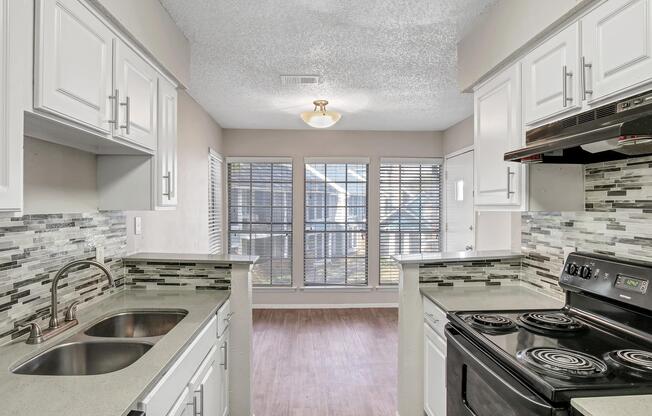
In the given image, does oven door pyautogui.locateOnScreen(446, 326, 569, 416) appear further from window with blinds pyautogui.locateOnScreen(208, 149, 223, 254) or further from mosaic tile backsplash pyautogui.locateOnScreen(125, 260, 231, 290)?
window with blinds pyautogui.locateOnScreen(208, 149, 223, 254)

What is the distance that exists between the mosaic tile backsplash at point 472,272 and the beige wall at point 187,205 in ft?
6.35

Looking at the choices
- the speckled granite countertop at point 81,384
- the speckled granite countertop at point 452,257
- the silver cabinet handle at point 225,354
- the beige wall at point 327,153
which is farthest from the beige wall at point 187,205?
the speckled granite countertop at point 452,257

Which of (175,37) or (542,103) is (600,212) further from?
(175,37)

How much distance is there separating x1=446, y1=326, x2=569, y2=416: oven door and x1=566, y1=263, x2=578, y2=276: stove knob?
2.08 ft

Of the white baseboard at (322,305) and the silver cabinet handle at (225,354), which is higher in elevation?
the silver cabinet handle at (225,354)

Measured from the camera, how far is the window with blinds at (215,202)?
4669 millimetres

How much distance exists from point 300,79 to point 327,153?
2.21 metres

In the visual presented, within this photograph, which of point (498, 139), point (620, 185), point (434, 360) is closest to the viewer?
point (620, 185)

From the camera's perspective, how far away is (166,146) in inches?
86.2

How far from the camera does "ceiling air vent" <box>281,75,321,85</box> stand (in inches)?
124

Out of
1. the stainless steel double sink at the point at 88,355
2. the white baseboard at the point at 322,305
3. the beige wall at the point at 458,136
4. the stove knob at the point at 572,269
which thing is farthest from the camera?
the white baseboard at the point at 322,305

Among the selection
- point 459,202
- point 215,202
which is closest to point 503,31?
point 459,202

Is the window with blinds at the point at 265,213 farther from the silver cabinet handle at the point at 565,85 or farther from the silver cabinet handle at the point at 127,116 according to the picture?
the silver cabinet handle at the point at 565,85

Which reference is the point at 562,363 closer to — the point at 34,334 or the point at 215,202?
the point at 34,334
